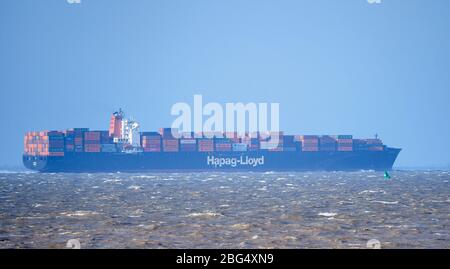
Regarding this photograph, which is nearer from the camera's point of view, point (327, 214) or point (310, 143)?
point (327, 214)

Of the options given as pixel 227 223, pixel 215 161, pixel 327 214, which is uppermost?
pixel 227 223

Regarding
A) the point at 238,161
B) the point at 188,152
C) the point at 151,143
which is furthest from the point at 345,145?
the point at 151,143

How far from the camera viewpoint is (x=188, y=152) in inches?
5256

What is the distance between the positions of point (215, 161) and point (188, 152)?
17.9 ft

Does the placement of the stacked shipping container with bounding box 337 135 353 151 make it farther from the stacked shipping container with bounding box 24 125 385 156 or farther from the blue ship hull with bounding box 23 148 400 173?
the blue ship hull with bounding box 23 148 400 173

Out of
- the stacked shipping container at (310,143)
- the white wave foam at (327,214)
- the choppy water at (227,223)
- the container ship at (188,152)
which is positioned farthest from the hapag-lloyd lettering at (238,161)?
the white wave foam at (327,214)

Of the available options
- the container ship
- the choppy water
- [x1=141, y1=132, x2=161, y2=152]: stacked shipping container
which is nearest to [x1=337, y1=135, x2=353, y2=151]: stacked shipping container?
the container ship

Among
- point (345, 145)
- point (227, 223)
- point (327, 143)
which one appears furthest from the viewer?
point (345, 145)

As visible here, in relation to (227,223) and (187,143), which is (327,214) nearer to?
(227,223)

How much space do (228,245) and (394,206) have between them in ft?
72.3

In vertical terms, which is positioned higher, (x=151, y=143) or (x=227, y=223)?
(x=151, y=143)

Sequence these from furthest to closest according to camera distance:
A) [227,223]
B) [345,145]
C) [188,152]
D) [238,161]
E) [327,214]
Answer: [345,145], [238,161], [188,152], [327,214], [227,223]
